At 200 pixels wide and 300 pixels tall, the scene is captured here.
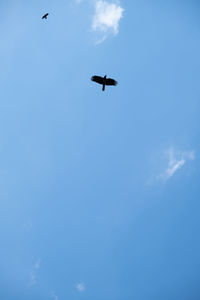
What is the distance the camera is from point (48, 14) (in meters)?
34.6

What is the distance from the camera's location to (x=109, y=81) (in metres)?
23.1

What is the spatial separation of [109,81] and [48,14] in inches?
789

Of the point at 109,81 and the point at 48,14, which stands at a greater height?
the point at 48,14

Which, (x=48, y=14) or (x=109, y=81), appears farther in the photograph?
(x=48, y=14)
